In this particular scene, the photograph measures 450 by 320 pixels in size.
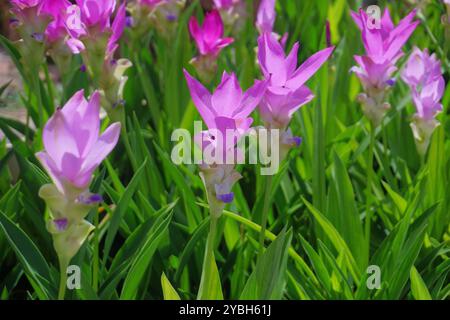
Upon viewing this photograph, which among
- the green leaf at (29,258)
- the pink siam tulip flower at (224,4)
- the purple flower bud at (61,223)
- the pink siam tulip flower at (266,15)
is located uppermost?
the pink siam tulip flower at (224,4)

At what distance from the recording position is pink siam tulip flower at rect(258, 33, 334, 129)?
74 cm

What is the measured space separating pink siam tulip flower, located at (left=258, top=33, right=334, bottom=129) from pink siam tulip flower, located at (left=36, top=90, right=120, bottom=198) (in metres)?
0.19

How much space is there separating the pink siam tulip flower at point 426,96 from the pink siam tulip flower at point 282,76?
481 millimetres

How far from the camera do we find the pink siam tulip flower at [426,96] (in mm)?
1181

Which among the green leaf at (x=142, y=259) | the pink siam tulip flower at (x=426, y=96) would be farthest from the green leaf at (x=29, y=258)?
the pink siam tulip flower at (x=426, y=96)

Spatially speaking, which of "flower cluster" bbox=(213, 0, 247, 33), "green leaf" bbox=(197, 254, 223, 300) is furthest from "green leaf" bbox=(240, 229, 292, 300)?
"flower cluster" bbox=(213, 0, 247, 33)

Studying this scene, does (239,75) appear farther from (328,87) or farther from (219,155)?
(219,155)

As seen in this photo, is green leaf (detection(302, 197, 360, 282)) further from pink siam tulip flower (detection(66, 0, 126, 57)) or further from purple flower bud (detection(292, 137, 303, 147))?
pink siam tulip flower (detection(66, 0, 126, 57))

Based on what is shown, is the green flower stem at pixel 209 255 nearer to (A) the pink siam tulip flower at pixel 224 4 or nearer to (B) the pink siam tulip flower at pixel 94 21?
(B) the pink siam tulip flower at pixel 94 21

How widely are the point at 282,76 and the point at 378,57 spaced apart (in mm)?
305

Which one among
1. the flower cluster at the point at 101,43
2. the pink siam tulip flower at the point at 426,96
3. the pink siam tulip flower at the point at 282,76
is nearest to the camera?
the pink siam tulip flower at the point at 282,76

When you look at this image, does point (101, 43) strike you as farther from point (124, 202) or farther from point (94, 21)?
point (124, 202)

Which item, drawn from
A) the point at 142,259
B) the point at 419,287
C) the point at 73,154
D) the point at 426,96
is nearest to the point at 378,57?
the point at 426,96

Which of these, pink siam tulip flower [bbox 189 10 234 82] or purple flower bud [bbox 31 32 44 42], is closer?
purple flower bud [bbox 31 32 44 42]
